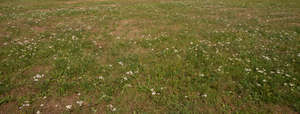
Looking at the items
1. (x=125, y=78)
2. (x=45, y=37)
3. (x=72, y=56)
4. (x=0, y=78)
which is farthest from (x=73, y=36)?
(x=125, y=78)

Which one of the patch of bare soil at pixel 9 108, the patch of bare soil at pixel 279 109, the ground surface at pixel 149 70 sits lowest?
the patch of bare soil at pixel 279 109

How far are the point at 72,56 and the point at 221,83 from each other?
5734 mm

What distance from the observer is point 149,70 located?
581 cm

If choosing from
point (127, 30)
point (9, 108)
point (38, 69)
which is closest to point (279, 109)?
point (9, 108)

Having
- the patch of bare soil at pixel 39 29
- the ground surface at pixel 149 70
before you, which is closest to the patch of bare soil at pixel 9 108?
the ground surface at pixel 149 70

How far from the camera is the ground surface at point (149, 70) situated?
4422 millimetres

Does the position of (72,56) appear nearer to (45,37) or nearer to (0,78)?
(0,78)

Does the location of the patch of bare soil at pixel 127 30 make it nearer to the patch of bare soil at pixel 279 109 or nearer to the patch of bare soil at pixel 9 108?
the patch of bare soil at pixel 9 108

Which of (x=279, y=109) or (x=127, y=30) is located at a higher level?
(x=127, y=30)

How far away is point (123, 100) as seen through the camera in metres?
4.54

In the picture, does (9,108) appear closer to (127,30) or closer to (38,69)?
(38,69)

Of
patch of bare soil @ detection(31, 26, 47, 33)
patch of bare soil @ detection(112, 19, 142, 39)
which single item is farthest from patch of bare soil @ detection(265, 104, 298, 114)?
patch of bare soil @ detection(31, 26, 47, 33)

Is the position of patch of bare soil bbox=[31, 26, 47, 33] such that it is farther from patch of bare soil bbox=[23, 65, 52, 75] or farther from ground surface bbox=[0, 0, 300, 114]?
patch of bare soil bbox=[23, 65, 52, 75]

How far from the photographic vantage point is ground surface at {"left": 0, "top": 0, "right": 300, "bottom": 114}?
174 inches
